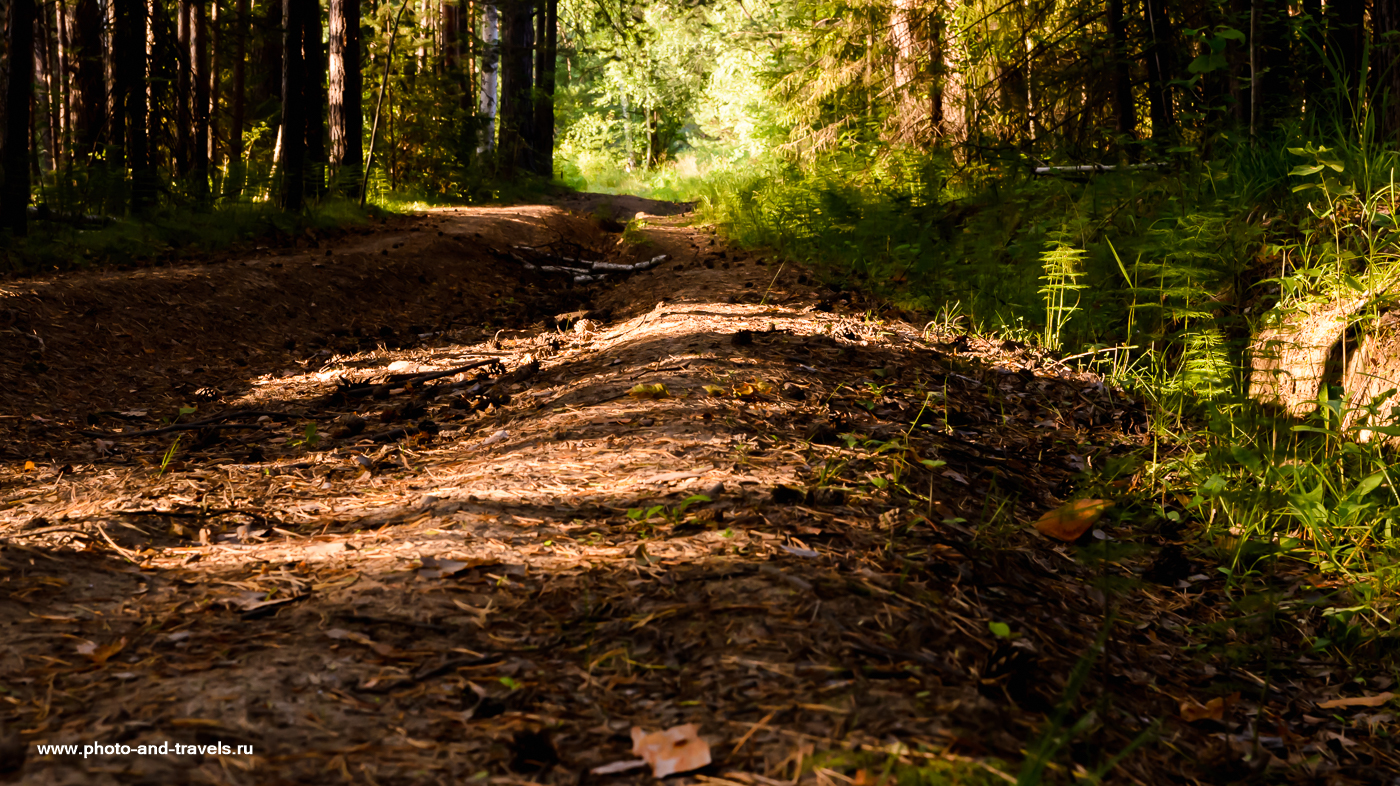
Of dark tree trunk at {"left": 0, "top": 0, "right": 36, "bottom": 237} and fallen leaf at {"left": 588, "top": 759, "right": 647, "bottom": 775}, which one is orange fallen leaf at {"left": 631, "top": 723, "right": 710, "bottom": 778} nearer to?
fallen leaf at {"left": 588, "top": 759, "right": 647, "bottom": 775}

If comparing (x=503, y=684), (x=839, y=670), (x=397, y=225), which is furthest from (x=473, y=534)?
(x=397, y=225)

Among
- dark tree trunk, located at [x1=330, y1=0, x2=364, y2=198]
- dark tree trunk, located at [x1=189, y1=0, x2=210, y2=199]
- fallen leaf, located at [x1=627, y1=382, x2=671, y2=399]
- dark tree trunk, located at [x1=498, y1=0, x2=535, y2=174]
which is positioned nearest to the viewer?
fallen leaf, located at [x1=627, y1=382, x2=671, y2=399]

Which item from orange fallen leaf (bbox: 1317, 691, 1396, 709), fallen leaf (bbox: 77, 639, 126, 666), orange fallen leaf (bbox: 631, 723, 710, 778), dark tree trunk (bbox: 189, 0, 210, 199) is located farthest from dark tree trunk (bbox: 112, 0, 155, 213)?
orange fallen leaf (bbox: 1317, 691, 1396, 709)

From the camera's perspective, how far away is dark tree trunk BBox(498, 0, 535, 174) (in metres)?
19.7

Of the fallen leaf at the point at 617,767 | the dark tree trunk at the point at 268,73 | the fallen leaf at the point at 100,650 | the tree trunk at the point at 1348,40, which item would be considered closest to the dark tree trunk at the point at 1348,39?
the tree trunk at the point at 1348,40

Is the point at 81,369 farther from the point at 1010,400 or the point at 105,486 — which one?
the point at 1010,400

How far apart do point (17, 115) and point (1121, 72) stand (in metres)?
8.48

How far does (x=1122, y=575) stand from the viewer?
2.84 metres

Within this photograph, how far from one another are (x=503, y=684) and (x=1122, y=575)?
208 centimetres

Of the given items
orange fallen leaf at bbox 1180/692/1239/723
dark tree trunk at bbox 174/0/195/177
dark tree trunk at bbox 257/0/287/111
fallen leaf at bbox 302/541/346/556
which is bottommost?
orange fallen leaf at bbox 1180/692/1239/723

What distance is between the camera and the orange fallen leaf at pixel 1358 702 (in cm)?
226

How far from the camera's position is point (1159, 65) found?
5.85 meters

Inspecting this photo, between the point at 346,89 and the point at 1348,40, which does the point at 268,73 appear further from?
the point at 1348,40

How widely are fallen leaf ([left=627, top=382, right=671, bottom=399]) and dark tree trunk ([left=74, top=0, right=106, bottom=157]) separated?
8.75m
